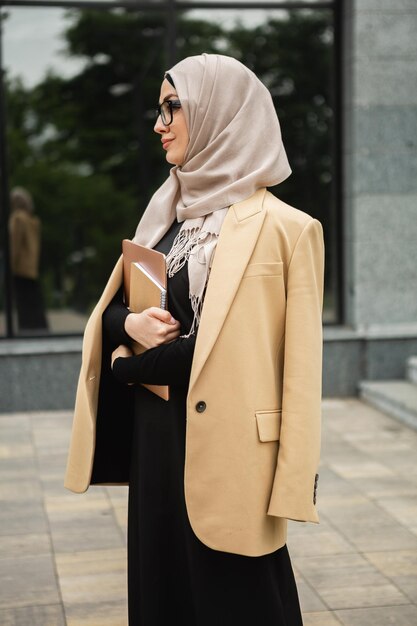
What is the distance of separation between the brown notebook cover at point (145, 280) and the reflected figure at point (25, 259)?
5.59m

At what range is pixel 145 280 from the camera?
8.94ft

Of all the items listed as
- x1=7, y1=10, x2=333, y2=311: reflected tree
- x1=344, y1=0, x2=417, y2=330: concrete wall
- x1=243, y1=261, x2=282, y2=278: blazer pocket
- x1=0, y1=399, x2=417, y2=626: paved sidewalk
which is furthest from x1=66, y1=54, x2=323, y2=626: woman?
x1=7, y1=10, x2=333, y2=311: reflected tree

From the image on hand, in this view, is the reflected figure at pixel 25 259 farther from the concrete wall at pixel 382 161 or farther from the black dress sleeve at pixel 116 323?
the black dress sleeve at pixel 116 323

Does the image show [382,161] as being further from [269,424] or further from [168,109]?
[269,424]

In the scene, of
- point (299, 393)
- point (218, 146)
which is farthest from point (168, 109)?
point (299, 393)

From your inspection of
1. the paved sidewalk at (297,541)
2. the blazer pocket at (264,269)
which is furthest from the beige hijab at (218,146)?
the paved sidewalk at (297,541)

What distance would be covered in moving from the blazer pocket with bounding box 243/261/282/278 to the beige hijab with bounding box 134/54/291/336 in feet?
0.42

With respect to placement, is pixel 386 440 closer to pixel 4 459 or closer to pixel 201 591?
pixel 4 459

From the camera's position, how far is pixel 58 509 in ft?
17.5

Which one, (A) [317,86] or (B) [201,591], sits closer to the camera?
(B) [201,591]

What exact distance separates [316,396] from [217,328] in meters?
0.35

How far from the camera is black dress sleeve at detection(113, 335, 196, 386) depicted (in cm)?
264

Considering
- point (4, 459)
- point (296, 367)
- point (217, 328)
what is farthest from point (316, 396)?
point (4, 459)

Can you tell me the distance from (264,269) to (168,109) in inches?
21.6
